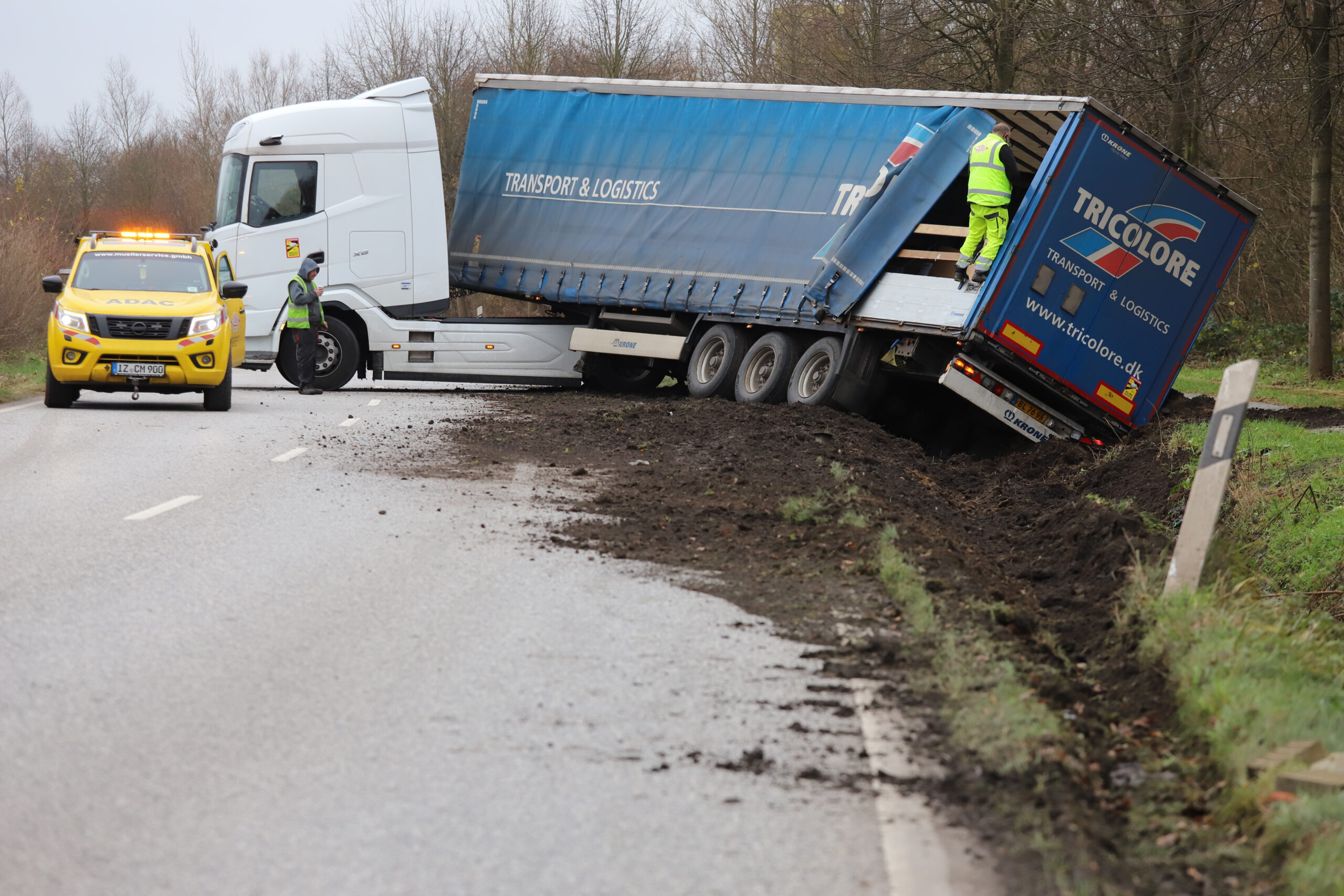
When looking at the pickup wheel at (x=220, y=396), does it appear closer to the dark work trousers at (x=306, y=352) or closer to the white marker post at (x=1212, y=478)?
the dark work trousers at (x=306, y=352)

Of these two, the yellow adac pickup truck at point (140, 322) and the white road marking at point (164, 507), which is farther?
the yellow adac pickup truck at point (140, 322)

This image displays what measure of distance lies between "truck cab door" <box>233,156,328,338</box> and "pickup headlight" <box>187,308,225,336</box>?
3334mm

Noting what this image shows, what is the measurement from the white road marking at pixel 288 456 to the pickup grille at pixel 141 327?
153 inches

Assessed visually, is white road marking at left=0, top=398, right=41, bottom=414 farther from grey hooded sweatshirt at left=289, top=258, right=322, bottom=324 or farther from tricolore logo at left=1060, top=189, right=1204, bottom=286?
tricolore logo at left=1060, top=189, right=1204, bottom=286

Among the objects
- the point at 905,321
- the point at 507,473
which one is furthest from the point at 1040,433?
the point at 507,473

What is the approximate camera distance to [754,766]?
14.8ft

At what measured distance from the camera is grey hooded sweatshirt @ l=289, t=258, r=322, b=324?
18875mm

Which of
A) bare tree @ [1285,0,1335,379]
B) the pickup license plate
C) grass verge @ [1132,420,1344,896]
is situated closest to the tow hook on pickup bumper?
grass verge @ [1132,420,1344,896]

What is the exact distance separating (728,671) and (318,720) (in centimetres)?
166

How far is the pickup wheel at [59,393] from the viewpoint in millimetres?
16297

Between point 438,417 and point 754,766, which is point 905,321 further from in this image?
point 754,766

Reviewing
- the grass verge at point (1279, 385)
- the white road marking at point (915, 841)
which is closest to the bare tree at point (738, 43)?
the grass verge at point (1279, 385)

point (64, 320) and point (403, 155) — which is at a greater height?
point (403, 155)

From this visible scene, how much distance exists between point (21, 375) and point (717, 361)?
11.3 meters
